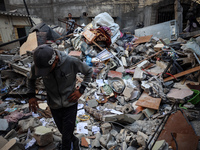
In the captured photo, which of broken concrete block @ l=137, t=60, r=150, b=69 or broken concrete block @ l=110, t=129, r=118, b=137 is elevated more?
broken concrete block @ l=137, t=60, r=150, b=69

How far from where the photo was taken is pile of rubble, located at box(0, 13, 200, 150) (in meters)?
2.57

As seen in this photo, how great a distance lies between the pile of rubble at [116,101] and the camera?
257 cm

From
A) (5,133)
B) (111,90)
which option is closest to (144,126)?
(111,90)

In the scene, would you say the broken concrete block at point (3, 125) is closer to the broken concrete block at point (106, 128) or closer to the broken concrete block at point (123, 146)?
the broken concrete block at point (106, 128)

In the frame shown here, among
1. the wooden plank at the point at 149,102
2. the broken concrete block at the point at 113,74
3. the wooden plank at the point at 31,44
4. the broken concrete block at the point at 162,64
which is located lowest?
the wooden plank at the point at 149,102

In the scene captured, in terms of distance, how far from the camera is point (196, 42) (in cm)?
470

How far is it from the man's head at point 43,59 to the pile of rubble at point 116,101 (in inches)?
58.4

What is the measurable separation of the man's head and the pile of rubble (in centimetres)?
148

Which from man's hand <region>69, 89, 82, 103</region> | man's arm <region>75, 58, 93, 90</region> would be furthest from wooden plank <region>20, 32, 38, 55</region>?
man's hand <region>69, 89, 82, 103</region>

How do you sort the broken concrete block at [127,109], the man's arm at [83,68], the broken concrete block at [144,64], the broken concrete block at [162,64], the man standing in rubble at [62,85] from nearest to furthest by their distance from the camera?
the man standing in rubble at [62,85] → the man's arm at [83,68] → the broken concrete block at [127,109] → the broken concrete block at [162,64] → the broken concrete block at [144,64]

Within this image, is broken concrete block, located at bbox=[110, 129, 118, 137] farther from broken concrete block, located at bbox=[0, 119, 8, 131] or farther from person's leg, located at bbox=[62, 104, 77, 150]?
broken concrete block, located at bbox=[0, 119, 8, 131]

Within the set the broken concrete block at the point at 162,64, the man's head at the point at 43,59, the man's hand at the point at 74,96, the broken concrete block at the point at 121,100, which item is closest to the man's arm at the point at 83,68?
the man's hand at the point at 74,96

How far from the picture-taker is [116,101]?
4.39m

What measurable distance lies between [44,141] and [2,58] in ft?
Result: 16.2
